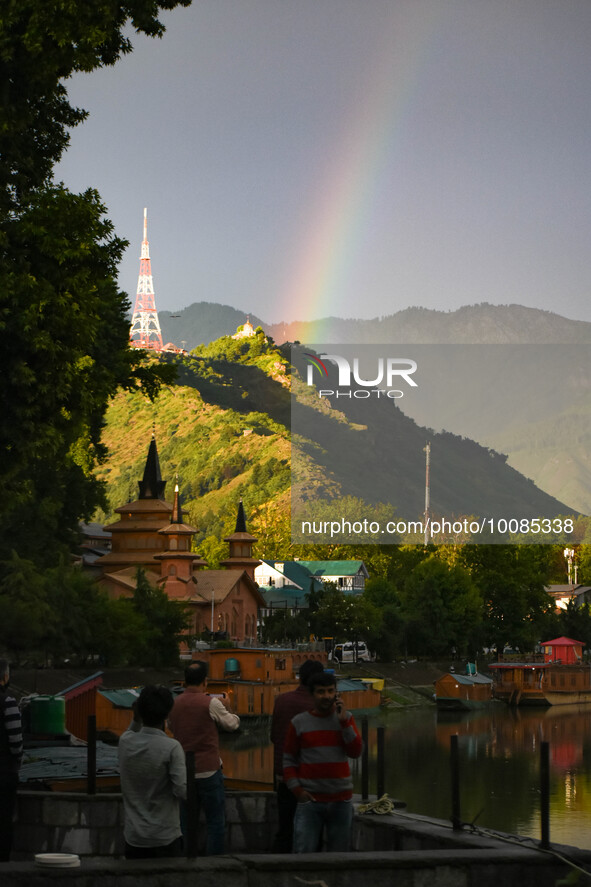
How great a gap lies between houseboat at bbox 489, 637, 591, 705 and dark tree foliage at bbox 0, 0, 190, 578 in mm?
65076

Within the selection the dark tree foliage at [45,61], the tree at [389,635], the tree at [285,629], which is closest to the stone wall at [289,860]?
the dark tree foliage at [45,61]

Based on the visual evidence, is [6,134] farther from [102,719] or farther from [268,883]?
[102,719]

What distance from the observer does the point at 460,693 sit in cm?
7756

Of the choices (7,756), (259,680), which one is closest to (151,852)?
(7,756)

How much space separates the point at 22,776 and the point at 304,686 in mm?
5736

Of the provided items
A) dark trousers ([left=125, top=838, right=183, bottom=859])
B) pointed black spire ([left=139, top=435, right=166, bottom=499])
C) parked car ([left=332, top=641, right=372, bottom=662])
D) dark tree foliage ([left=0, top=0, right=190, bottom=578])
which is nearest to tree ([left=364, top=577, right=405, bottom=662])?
parked car ([left=332, top=641, right=372, bottom=662])

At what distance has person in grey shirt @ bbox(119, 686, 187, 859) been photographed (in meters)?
9.65

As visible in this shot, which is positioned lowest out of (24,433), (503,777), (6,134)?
(503,777)

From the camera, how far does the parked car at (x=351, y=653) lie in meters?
85.3

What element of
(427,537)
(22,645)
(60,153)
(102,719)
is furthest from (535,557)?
(60,153)

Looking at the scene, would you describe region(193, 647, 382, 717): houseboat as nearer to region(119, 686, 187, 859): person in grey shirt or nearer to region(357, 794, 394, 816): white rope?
region(357, 794, 394, 816): white rope

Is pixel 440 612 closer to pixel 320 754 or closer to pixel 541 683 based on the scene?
pixel 541 683

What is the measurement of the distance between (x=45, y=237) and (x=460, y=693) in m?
61.7

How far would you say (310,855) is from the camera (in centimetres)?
1034
